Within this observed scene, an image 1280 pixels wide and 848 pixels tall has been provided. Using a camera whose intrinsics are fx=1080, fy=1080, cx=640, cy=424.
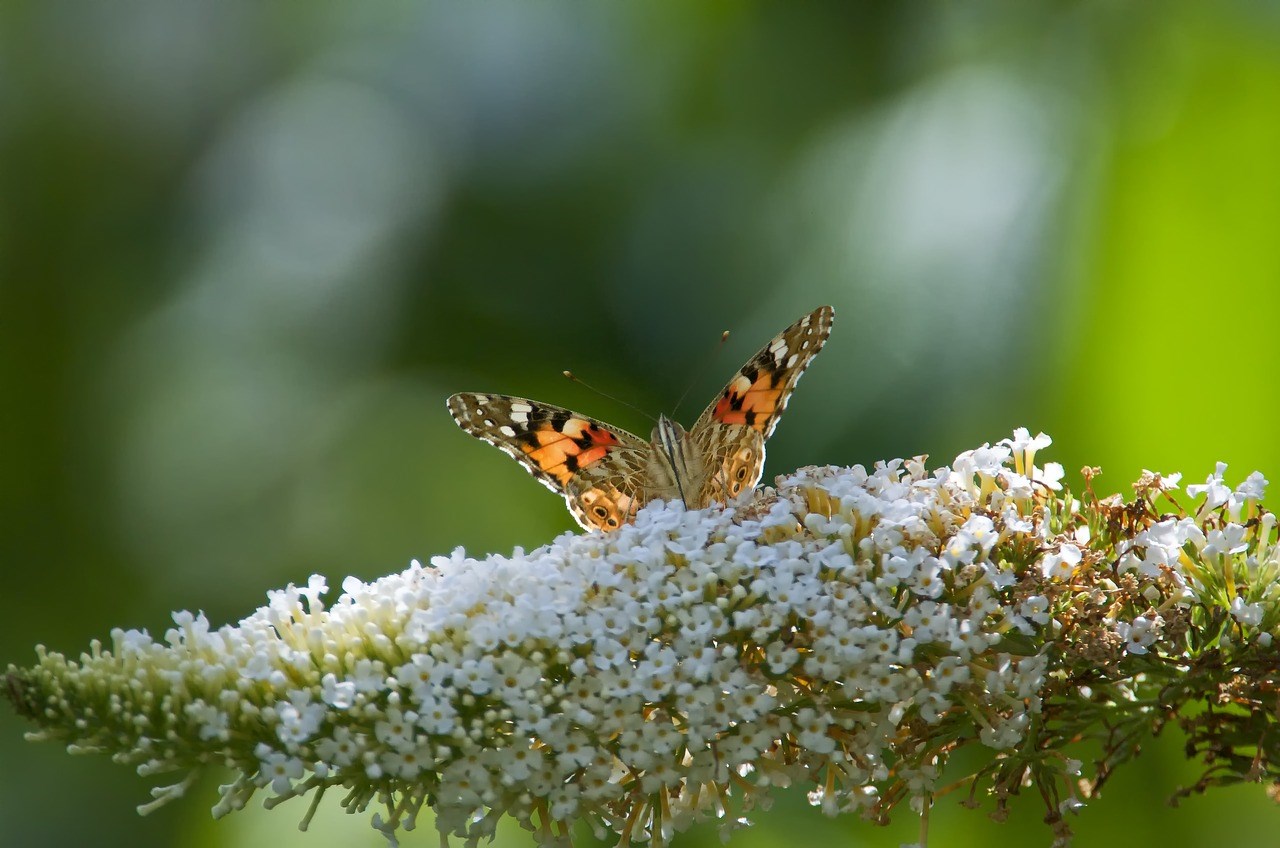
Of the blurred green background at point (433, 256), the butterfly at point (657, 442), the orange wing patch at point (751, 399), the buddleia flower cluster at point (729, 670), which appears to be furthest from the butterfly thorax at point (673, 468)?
the blurred green background at point (433, 256)

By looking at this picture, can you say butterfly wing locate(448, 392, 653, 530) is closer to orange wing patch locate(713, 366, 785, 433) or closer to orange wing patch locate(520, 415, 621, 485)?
orange wing patch locate(520, 415, 621, 485)

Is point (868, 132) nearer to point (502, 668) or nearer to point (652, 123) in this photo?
point (652, 123)

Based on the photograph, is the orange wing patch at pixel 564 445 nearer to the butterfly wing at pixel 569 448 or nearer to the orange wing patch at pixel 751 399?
the butterfly wing at pixel 569 448

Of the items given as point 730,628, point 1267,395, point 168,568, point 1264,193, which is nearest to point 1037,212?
point 1264,193

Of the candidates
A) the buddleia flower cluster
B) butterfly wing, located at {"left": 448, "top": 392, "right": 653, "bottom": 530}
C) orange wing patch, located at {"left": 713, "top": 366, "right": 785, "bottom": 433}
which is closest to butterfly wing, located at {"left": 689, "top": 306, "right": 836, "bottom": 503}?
orange wing patch, located at {"left": 713, "top": 366, "right": 785, "bottom": 433}

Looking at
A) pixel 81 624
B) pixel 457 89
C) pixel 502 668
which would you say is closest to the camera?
pixel 502 668

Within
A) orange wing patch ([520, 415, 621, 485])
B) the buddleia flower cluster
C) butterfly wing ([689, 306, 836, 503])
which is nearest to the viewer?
the buddleia flower cluster
